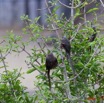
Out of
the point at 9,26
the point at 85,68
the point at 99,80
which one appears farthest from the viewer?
the point at 9,26

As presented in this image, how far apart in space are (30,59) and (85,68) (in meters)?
0.26

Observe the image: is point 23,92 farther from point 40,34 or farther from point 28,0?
point 28,0

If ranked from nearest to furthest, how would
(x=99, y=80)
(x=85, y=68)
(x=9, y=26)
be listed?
(x=85, y=68)
(x=99, y=80)
(x=9, y=26)

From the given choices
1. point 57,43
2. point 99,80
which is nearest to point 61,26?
point 57,43

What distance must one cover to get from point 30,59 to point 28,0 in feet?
12.0

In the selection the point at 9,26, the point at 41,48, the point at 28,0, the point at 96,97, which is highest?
the point at 28,0

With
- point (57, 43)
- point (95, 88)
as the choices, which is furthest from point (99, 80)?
point (57, 43)

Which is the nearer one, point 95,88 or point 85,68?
point 85,68


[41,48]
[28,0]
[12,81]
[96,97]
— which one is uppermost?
[28,0]

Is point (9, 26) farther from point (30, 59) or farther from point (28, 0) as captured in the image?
point (30, 59)

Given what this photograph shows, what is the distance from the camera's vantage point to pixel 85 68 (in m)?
1.40

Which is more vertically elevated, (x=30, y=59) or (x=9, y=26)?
(x=9, y=26)

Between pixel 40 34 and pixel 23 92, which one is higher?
pixel 40 34

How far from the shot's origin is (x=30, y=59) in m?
1.47
